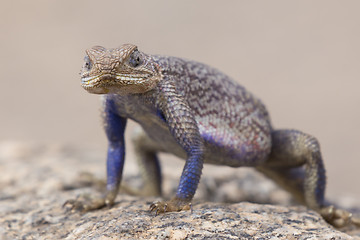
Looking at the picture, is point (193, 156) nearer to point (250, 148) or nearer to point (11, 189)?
point (250, 148)

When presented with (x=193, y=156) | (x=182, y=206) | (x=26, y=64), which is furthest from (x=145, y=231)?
(x=26, y=64)

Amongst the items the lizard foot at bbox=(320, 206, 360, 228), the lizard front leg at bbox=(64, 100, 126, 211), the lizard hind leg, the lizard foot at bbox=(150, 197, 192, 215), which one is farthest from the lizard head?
the lizard foot at bbox=(320, 206, 360, 228)

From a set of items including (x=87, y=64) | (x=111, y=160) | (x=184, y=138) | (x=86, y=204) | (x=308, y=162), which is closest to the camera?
(x=87, y=64)

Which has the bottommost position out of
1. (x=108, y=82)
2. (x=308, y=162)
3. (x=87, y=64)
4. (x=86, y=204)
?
(x=86, y=204)

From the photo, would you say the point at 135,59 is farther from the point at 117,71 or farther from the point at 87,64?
the point at 87,64

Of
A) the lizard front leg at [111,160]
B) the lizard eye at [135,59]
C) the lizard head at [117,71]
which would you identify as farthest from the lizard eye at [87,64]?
the lizard front leg at [111,160]

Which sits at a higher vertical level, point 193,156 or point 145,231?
point 193,156

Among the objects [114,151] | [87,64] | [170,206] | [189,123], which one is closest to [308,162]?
[189,123]

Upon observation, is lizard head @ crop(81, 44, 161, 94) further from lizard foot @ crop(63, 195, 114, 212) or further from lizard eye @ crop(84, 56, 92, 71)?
lizard foot @ crop(63, 195, 114, 212)
